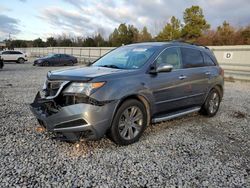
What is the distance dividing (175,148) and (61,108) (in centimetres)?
199

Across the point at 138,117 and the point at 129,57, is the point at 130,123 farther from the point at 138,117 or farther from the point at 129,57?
the point at 129,57

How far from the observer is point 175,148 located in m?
4.46

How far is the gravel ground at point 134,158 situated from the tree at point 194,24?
49.0 m

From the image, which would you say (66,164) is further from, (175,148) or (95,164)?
(175,148)

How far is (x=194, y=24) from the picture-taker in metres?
53.1

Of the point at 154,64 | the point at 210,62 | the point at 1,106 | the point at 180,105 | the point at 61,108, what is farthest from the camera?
the point at 1,106

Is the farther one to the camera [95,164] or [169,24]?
[169,24]

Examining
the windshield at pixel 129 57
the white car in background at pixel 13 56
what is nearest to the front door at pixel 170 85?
the windshield at pixel 129 57

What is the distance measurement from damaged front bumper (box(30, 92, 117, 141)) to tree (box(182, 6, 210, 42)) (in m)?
50.3

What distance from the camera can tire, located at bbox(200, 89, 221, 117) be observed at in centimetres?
644

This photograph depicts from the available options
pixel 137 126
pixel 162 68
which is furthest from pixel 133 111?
pixel 162 68

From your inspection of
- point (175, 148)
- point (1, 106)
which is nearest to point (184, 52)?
point (175, 148)

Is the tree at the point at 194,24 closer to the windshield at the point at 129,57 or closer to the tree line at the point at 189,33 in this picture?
the tree line at the point at 189,33

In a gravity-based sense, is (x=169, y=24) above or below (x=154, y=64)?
above
